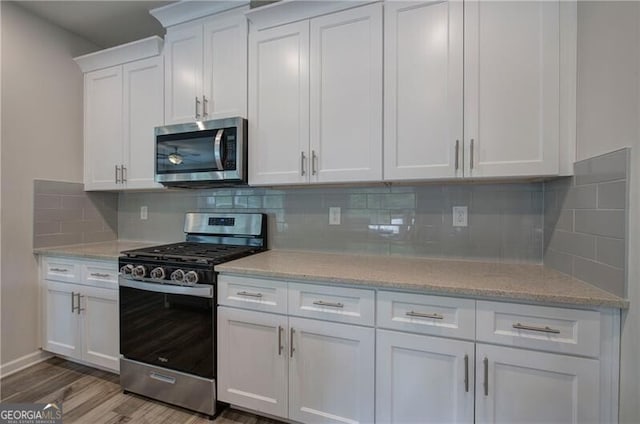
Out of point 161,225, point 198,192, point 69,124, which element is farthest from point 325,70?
point 69,124

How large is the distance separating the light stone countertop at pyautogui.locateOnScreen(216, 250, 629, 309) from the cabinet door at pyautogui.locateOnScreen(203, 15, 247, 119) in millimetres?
1036

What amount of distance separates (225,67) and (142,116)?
2.67 ft

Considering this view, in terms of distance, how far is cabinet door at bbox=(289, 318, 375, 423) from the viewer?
4.64 ft

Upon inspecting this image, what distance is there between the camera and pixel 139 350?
1873 mm

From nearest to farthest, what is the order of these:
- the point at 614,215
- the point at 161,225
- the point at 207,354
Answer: the point at 614,215
the point at 207,354
the point at 161,225

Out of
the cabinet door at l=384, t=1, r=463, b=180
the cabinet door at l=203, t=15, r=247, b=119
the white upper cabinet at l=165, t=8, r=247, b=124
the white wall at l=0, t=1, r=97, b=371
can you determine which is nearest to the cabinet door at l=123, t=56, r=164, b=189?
the white upper cabinet at l=165, t=8, r=247, b=124

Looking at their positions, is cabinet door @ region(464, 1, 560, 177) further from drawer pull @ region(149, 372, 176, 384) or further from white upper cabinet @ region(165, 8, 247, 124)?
drawer pull @ region(149, 372, 176, 384)

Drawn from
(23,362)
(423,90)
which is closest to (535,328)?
(423,90)

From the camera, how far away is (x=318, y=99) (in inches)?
70.4

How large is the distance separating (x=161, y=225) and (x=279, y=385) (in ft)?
6.03

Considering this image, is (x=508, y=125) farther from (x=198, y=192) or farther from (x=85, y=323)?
(x=85, y=323)

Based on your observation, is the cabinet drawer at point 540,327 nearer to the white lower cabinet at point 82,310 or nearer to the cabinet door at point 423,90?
the cabinet door at point 423,90

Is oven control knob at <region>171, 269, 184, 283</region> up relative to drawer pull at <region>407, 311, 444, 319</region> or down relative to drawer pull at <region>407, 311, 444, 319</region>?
up

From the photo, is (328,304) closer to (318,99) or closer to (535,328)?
(535,328)
